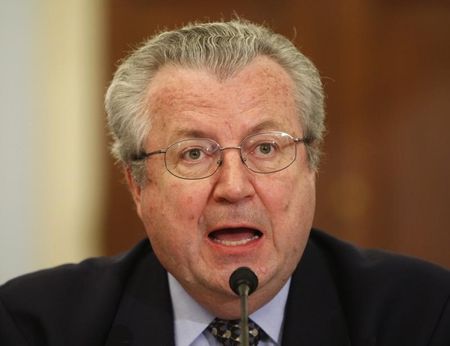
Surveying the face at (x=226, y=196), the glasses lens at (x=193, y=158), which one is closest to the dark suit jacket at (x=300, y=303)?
the face at (x=226, y=196)

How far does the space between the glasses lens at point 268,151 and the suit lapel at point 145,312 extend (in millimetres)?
425

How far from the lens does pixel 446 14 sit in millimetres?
3371

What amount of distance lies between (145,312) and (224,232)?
1.09ft

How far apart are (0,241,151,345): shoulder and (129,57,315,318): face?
225mm

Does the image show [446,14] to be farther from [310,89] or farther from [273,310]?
[273,310]

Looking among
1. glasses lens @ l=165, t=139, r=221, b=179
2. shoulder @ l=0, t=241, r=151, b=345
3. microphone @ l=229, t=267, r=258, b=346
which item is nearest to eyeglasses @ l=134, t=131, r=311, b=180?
glasses lens @ l=165, t=139, r=221, b=179

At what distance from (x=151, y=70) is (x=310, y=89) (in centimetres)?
37

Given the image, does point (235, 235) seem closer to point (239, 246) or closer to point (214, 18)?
point (239, 246)

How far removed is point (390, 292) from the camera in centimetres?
182

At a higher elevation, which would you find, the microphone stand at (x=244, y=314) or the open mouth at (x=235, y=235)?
the open mouth at (x=235, y=235)

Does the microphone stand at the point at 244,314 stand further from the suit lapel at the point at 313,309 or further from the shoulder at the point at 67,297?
the shoulder at the point at 67,297

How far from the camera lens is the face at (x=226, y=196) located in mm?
1624

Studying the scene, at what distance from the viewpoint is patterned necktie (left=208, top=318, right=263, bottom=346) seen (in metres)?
1.72

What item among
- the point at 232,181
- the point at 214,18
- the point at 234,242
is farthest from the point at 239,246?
the point at 214,18
